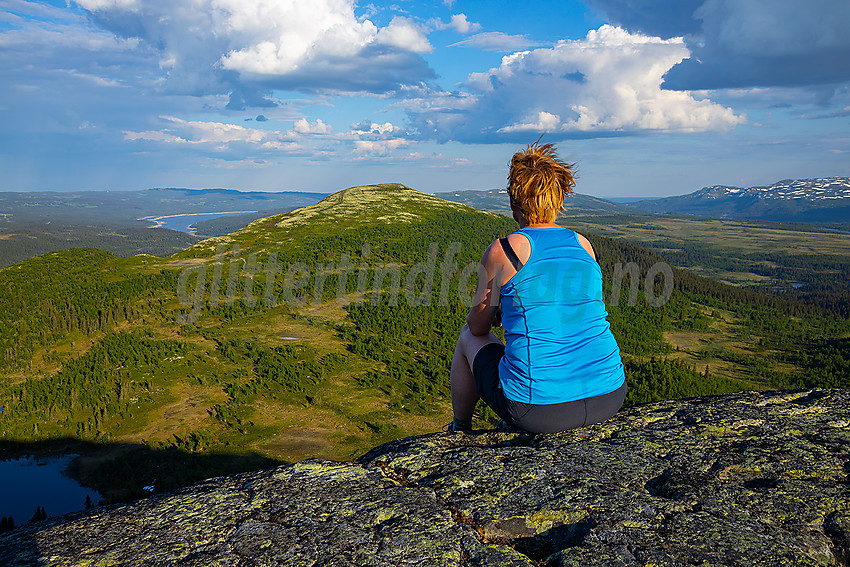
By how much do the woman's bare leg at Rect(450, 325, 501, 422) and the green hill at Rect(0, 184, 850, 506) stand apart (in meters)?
31.5

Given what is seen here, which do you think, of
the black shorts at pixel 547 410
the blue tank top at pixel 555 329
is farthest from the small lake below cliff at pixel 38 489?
the blue tank top at pixel 555 329

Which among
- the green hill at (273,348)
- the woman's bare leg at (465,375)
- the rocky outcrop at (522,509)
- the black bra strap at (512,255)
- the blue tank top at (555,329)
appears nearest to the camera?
the rocky outcrop at (522,509)

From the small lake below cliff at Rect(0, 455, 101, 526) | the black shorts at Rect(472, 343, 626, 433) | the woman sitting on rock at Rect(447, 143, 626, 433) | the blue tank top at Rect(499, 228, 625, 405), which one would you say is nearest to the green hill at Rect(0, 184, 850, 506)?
the small lake below cliff at Rect(0, 455, 101, 526)

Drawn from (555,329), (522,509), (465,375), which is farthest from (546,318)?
(522,509)

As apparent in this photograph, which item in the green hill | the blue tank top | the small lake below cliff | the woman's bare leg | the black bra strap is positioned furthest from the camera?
the green hill

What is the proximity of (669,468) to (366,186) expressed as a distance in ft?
640

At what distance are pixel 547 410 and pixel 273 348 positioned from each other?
61.3 m

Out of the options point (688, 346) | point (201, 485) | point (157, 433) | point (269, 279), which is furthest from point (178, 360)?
point (688, 346)

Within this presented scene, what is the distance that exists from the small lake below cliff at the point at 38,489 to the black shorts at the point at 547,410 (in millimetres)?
37106

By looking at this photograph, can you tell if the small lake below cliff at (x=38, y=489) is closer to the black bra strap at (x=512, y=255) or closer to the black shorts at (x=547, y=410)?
the black shorts at (x=547, y=410)

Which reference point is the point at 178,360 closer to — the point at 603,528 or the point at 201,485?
the point at 201,485

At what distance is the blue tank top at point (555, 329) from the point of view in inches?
227

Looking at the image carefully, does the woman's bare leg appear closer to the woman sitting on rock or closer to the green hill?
the woman sitting on rock

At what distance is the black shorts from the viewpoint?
596cm
